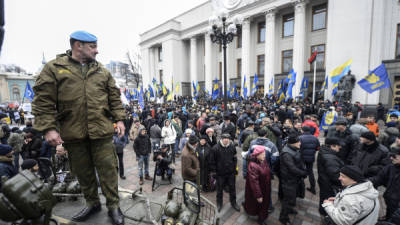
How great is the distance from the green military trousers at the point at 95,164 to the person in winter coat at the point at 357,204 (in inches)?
109

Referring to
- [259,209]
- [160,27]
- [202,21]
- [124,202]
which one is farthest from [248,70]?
[124,202]

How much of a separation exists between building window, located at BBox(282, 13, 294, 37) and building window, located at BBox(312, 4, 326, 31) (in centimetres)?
217

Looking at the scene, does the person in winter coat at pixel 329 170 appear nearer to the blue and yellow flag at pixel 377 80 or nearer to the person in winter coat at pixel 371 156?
the person in winter coat at pixel 371 156

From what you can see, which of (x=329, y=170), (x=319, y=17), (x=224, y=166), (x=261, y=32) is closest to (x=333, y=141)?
(x=329, y=170)

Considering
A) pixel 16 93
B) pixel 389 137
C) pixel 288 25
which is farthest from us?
pixel 16 93

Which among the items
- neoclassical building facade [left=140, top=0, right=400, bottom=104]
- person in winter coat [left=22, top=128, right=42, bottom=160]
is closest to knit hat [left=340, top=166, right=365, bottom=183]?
person in winter coat [left=22, top=128, right=42, bottom=160]

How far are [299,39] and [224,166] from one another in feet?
65.3

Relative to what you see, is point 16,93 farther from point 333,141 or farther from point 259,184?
point 333,141

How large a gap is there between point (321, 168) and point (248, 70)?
21502 millimetres

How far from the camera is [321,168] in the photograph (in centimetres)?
382

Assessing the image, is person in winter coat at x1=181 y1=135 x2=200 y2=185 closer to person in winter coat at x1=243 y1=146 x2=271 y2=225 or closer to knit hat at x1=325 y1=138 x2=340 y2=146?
person in winter coat at x1=243 y1=146 x2=271 y2=225

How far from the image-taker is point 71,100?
181cm

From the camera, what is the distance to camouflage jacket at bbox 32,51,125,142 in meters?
1.68

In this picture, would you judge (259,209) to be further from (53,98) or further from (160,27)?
(160,27)
